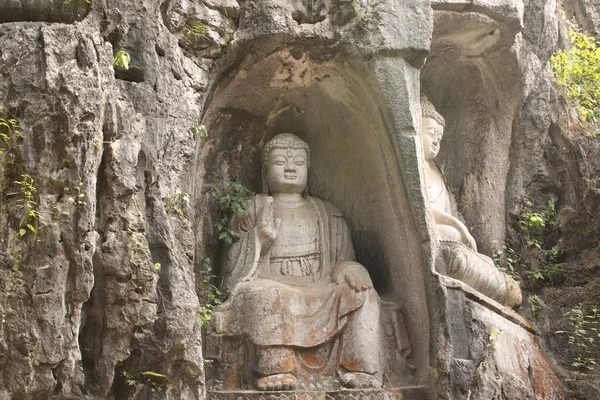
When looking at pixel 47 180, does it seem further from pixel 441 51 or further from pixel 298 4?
pixel 441 51

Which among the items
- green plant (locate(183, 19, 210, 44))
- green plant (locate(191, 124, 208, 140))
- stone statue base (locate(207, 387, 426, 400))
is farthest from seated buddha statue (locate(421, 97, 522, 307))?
green plant (locate(183, 19, 210, 44))

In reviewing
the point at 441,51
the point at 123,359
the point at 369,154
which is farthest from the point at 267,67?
the point at 123,359

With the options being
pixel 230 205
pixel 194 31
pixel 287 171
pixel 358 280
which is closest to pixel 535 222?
pixel 358 280

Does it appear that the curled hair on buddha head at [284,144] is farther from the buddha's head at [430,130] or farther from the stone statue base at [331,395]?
the stone statue base at [331,395]

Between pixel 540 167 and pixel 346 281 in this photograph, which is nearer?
pixel 346 281

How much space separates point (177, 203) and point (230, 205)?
4.96 ft

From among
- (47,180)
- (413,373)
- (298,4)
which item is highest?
(298,4)

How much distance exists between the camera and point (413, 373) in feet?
25.9

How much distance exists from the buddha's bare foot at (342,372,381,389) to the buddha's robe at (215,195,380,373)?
58mm

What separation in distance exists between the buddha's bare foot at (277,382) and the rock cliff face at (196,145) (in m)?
0.83

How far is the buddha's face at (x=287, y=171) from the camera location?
8.74 metres

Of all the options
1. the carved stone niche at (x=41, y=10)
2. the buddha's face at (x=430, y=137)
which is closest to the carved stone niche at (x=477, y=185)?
the buddha's face at (x=430, y=137)

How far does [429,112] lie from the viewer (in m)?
8.95

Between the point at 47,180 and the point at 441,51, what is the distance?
4.57m
